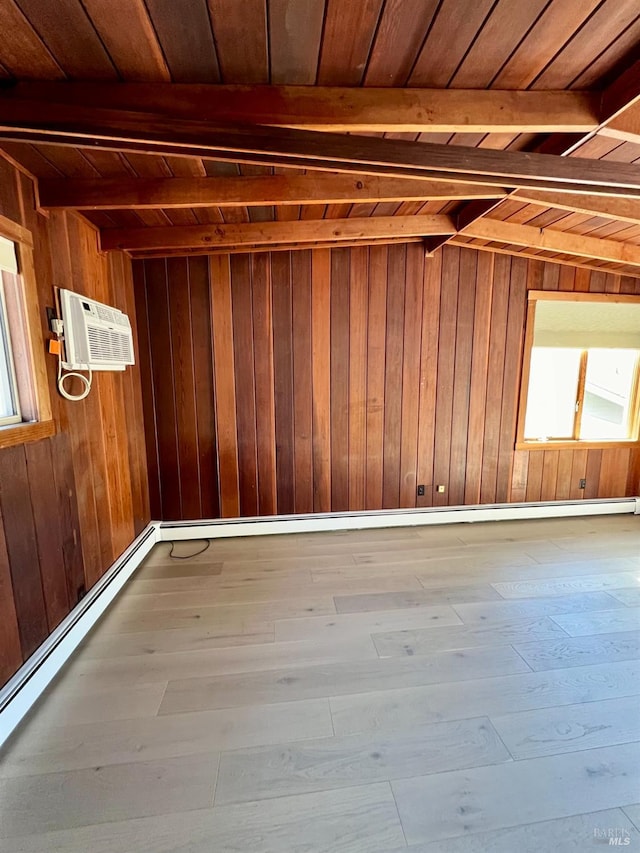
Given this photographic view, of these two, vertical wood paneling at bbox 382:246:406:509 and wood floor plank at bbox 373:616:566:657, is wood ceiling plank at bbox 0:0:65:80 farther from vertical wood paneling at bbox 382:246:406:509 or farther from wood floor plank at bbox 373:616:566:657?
wood floor plank at bbox 373:616:566:657

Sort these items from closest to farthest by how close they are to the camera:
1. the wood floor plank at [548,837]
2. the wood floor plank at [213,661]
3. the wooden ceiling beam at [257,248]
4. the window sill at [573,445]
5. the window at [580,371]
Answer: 1. the wood floor plank at [548,837]
2. the wood floor plank at [213,661]
3. the wooden ceiling beam at [257,248]
4. the window at [580,371]
5. the window sill at [573,445]

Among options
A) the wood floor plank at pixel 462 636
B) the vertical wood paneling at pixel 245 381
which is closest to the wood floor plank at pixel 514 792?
the wood floor plank at pixel 462 636

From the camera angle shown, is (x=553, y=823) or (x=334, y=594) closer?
(x=553, y=823)

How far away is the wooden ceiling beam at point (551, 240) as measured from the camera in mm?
2539

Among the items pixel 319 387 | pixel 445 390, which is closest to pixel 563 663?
pixel 445 390

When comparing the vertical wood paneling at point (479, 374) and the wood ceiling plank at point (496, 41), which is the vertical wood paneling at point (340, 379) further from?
the wood ceiling plank at point (496, 41)

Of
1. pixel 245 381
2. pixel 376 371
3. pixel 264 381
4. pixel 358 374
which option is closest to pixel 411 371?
pixel 376 371

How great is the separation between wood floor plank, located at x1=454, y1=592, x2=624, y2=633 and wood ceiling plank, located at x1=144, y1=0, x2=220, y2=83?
8.73 feet

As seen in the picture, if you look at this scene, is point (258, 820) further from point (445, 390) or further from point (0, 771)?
point (445, 390)

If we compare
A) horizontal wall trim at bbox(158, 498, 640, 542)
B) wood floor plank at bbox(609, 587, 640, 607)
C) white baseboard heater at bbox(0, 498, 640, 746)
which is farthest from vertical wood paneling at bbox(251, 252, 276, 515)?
wood floor plank at bbox(609, 587, 640, 607)

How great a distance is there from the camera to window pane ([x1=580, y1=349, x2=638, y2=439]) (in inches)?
135

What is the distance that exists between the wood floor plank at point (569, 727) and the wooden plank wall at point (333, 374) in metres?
1.89

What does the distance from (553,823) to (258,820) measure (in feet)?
2.98

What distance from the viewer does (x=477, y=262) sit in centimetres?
309
